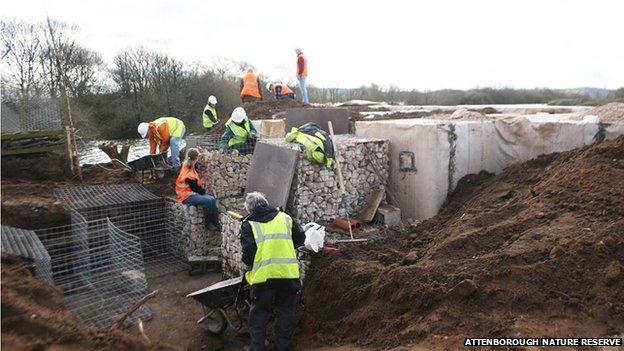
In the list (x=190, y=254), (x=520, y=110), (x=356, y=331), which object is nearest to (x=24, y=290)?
(x=356, y=331)

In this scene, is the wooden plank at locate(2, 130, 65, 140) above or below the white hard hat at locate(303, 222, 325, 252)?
above

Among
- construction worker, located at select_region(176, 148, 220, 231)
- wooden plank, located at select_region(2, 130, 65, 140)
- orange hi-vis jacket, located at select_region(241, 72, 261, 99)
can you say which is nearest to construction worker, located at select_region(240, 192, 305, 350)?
construction worker, located at select_region(176, 148, 220, 231)

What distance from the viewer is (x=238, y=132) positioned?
349 inches

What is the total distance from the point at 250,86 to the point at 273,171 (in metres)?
8.04

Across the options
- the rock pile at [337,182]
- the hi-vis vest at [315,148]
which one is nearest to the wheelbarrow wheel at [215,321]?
the rock pile at [337,182]

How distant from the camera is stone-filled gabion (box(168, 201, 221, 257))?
9086 mm

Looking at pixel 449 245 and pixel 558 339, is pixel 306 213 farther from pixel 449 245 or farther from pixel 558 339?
pixel 558 339

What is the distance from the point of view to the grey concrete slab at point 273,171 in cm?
734

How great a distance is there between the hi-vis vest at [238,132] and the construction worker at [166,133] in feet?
7.28

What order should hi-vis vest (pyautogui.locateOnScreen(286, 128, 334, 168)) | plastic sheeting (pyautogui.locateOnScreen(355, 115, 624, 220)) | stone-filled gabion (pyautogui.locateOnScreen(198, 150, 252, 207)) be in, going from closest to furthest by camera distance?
plastic sheeting (pyautogui.locateOnScreen(355, 115, 624, 220)) < hi-vis vest (pyautogui.locateOnScreen(286, 128, 334, 168)) < stone-filled gabion (pyautogui.locateOnScreen(198, 150, 252, 207))

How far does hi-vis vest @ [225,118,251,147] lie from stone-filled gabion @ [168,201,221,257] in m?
1.50

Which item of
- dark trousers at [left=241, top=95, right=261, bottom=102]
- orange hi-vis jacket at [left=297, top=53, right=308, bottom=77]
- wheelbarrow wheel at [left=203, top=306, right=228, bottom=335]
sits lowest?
wheelbarrow wheel at [left=203, top=306, right=228, bottom=335]

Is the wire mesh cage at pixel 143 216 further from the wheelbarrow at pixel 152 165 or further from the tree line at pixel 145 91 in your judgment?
the tree line at pixel 145 91

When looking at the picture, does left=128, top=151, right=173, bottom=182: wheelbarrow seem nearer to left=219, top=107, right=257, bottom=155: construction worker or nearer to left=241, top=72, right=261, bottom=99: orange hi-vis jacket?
left=219, top=107, right=257, bottom=155: construction worker
